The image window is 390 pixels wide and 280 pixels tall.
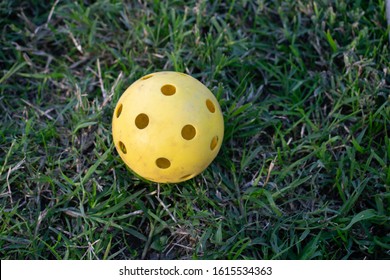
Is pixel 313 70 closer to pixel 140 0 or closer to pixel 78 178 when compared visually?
pixel 140 0

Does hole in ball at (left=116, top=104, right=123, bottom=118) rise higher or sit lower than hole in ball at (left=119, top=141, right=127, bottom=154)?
higher

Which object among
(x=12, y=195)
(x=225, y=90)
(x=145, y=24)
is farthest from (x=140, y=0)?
(x=12, y=195)

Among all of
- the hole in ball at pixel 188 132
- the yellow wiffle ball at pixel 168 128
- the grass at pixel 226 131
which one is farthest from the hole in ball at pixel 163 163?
the grass at pixel 226 131

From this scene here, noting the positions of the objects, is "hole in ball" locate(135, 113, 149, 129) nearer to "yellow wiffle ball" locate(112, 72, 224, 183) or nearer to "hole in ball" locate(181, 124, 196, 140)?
"yellow wiffle ball" locate(112, 72, 224, 183)

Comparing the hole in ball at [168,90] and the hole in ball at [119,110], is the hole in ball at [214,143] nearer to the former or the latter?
the hole in ball at [168,90]

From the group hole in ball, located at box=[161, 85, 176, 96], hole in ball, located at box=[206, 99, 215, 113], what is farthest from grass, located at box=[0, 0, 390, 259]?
hole in ball, located at box=[161, 85, 176, 96]

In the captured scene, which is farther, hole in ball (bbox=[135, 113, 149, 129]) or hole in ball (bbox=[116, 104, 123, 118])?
hole in ball (bbox=[116, 104, 123, 118])
